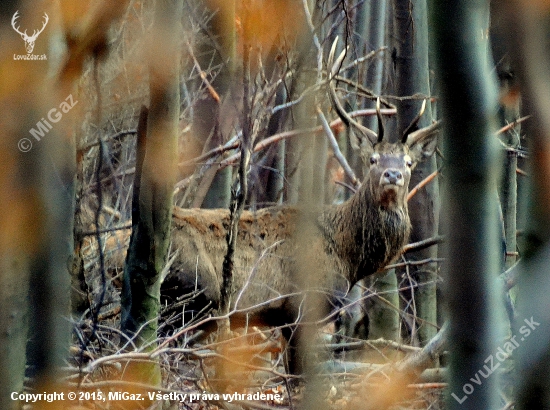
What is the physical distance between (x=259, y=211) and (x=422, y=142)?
4.29ft

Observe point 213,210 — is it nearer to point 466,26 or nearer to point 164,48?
point 164,48

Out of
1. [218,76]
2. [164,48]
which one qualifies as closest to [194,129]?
[218,76]

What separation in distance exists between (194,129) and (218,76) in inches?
17.2

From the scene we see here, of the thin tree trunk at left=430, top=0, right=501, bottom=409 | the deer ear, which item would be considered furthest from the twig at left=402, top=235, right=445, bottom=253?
the thin tree trunk at left=430, top=0, right=501, bottom=409

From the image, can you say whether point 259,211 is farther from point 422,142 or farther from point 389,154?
point 422,142

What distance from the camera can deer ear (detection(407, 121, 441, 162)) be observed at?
5.32 meters

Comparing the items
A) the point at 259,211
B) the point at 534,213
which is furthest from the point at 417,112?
the point at 534,213

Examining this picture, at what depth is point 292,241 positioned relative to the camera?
5250 mm

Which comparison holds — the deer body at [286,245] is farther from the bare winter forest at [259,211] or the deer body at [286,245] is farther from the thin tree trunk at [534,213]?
the thin tree trunk at [534,213]

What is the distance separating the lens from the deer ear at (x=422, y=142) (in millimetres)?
5324

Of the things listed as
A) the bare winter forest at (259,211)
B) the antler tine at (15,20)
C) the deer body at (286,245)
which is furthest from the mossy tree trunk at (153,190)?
the deer body at (286,245)

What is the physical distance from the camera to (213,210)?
539 centimetres

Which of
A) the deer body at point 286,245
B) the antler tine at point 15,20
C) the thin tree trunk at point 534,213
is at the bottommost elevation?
the deer body at point 286,245

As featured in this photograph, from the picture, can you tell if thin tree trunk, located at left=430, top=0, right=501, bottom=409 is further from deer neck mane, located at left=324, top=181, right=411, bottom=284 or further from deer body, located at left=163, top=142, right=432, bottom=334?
deer neck mane, located at left=324, top=181, right=411, bottom=284
